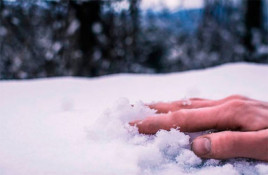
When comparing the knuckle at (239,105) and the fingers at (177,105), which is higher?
the knuckle at (239,105)

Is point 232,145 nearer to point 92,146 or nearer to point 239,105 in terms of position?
point 239,105

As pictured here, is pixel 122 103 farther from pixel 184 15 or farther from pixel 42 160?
pixel 184 15

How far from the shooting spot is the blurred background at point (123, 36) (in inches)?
165

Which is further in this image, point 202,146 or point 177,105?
point 177,105

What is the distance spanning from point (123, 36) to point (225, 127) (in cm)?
381

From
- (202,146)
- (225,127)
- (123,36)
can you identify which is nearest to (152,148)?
(202,146)

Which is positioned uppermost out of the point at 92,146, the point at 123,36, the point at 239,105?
the point at 239,105

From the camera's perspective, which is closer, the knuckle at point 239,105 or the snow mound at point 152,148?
the snow mound at point 152,148

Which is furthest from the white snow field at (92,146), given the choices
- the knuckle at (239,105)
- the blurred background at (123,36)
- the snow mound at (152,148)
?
the blurred background at (123,36)

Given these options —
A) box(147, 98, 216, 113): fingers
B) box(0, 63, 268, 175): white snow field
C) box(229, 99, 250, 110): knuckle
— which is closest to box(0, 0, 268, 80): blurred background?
box(0, 63, 268, 175): white snow field

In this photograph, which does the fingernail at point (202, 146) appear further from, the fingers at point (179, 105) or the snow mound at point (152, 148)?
the fingers at point (179, 105)

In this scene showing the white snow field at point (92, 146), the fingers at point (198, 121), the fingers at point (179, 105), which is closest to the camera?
the white snow field at point (92, 146)

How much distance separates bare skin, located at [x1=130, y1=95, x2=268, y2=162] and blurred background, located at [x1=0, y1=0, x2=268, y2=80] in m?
2.86

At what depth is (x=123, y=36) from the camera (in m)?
4.76
